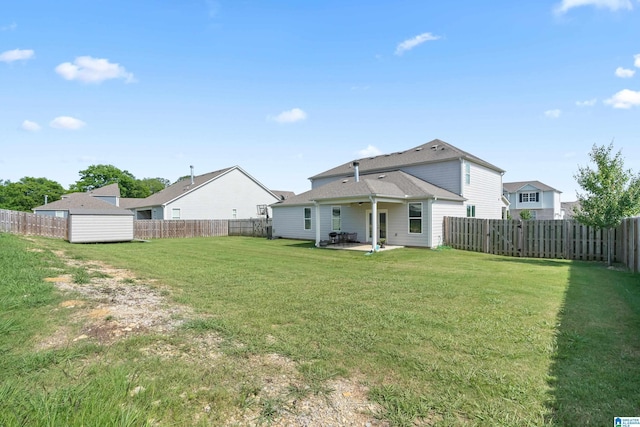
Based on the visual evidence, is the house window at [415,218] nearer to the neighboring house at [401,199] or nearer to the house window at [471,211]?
the neighboring house at [401,199]

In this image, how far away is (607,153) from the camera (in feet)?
37.2

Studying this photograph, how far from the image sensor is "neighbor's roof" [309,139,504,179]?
19734 mm

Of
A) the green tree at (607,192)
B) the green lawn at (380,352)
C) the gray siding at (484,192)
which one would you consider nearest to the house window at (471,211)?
the gray siding at (484,192)

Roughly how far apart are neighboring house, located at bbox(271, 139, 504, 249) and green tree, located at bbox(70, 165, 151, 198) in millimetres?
62602

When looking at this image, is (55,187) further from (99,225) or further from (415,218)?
(415,218)

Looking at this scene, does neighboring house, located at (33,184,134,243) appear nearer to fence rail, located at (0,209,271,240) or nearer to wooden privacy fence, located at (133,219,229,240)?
fence rail, located at (0,209,271,240)

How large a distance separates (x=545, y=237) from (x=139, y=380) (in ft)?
51.7

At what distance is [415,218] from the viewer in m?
16.8

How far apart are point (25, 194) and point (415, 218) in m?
75.7

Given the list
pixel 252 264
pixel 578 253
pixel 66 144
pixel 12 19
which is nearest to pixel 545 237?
pixel 578 253

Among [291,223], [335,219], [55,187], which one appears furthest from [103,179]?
[335,219]

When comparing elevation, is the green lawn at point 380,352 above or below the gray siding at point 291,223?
below

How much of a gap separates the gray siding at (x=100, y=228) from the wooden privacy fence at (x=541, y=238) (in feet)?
64.2

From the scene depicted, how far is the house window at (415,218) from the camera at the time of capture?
1661 centimetres
